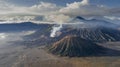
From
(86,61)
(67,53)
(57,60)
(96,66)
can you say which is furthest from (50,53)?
(96,66)

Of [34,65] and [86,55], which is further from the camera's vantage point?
[86,55]

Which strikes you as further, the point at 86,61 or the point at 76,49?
the point at 76,49

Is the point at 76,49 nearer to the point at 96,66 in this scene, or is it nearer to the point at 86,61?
the point at 86,61

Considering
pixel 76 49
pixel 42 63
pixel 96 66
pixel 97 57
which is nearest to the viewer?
pixel 96 66

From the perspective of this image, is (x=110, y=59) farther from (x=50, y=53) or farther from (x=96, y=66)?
(x=50, y=53)

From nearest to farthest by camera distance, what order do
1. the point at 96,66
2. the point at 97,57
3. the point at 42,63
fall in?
the point at 96,66
the point at 42,63
the point at 97,57

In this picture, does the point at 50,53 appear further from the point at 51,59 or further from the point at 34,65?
the point at 34,65

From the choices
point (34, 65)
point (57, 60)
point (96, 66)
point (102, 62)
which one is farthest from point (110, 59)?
point (34, 65)

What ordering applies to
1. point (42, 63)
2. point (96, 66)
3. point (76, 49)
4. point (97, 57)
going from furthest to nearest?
1. point (76, 49)
2. point (97, 57)
3. point (42, 63)
4. point (96, 66)
